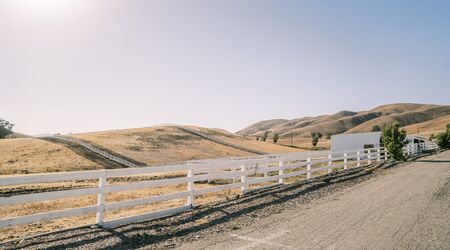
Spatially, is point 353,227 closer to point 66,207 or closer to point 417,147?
point 66,207

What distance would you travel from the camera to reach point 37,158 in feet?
167

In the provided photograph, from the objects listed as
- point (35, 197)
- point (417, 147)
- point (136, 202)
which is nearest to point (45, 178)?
point (35, 197)

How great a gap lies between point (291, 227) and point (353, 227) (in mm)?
1316

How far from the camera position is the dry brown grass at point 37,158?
45344mm

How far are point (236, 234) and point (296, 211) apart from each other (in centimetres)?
283

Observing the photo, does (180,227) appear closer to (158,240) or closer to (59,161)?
(158,240)

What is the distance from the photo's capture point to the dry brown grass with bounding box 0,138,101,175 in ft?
149

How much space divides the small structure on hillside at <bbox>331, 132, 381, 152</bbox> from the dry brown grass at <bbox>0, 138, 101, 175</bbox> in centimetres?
3699

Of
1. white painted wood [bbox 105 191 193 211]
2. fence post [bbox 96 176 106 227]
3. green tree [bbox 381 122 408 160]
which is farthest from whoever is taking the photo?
green tree [bbox 381 122 408 160]

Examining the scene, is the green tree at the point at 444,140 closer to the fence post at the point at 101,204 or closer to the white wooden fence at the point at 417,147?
the white wooden fence at the point at 417,147

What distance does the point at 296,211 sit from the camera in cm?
936

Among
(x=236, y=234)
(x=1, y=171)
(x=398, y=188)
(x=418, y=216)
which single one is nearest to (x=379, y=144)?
(x=398, y=188)

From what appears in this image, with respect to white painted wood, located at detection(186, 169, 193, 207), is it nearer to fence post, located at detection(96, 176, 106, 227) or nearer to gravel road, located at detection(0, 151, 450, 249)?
gravel road, located at detection(0, 151, 450, 249)

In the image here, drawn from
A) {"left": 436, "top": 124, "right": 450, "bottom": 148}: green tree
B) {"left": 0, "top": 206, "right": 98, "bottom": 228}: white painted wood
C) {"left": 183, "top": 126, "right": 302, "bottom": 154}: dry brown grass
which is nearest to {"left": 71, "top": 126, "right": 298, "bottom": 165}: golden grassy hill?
{"left": 183, "top": 126, "right": 302, "bottom": 154}: dry brown grass
